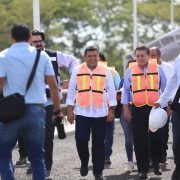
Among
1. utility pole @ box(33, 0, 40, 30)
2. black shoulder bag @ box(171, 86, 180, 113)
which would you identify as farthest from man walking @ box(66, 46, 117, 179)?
utility pole @ box(33, 0, 40, 30)

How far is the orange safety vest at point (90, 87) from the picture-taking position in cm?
974

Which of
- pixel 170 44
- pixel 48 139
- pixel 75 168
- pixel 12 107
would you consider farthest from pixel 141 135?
pixel 170 44

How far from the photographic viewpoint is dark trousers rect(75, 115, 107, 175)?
9.76 meters

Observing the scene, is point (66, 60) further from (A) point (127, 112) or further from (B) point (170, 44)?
(B) point (170, 44)

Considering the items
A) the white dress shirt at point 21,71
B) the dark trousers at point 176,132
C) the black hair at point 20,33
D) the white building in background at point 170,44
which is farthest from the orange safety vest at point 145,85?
the white building in background at point 170,44

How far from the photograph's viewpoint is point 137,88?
396 inches

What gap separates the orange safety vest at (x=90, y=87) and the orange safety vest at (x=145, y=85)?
50 centimetres

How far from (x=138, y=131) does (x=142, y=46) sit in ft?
3.86

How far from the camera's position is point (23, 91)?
7.34m

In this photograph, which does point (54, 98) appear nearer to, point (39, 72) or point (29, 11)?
point (39, 72)

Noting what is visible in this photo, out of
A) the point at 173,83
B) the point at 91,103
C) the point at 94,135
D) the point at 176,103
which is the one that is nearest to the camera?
the point at 176,103

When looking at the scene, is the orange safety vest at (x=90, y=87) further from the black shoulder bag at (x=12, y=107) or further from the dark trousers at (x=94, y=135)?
the black shoulder bag at (x=12, y=107)

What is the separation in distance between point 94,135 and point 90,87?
0.65 meters

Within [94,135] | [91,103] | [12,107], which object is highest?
[12,107]
